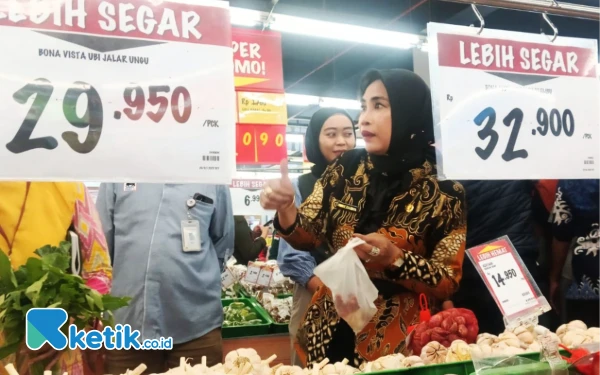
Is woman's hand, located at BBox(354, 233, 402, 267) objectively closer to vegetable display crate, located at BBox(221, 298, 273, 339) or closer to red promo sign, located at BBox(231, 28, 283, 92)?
vegetable display crate, located at BBox(221, 298, 273, 339)

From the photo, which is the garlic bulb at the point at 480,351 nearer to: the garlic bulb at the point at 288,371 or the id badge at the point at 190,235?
the garlic bulb at the point at 288,371

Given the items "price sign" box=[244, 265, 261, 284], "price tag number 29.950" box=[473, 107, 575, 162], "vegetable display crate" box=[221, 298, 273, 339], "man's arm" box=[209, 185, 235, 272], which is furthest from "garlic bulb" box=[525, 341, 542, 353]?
"price sign" box=[244, 265, 261, 284]

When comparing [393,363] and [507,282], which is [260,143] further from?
[393,363]

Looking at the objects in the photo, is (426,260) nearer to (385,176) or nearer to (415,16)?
(385,176)

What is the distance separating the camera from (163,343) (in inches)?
78.0

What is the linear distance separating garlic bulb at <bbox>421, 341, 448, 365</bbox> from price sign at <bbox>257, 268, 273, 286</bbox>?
2424 mm

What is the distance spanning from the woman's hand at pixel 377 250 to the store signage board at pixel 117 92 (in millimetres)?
462

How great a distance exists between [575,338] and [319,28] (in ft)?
8.55

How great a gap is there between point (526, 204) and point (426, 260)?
0.85m

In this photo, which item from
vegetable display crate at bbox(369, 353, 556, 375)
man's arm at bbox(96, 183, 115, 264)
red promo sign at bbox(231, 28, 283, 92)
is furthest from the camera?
red promo sign at bbox(231, 28, 283, 92)

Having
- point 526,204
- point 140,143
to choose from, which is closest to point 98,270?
point 140,143

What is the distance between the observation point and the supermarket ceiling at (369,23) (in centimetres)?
576

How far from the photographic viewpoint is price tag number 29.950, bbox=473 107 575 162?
1467 millimetres

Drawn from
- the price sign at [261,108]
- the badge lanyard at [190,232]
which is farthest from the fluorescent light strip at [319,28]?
the badge lanyard at [190,232]
